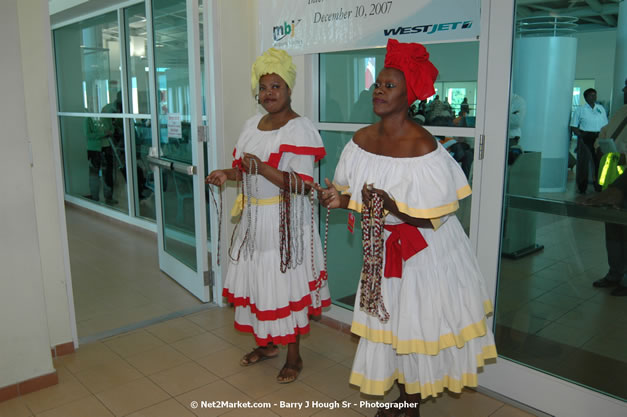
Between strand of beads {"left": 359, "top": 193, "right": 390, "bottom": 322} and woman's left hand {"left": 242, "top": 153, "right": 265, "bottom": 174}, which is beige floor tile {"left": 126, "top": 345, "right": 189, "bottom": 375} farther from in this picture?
strand of beads {"left": 359, "top": 193, "right": 390, "bottom": 322}

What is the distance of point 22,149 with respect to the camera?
2584mm

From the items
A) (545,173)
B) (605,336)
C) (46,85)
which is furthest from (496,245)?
(46,85)

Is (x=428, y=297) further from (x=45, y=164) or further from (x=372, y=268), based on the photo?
Answer: (x=45, y=164)

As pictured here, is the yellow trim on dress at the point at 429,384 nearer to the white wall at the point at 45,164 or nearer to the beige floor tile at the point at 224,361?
the beige floor tile at the point at 224,361

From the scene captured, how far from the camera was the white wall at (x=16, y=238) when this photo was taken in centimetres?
251

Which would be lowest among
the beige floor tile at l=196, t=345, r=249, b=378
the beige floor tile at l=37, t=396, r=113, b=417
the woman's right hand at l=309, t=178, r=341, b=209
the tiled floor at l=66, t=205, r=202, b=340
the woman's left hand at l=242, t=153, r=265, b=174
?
the beige floor tile at l=37, t=396, r=113, b=417

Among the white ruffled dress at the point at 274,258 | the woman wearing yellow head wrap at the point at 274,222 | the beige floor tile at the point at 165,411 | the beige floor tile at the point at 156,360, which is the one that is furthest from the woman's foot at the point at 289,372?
the beige floor tile at the point at 156,360

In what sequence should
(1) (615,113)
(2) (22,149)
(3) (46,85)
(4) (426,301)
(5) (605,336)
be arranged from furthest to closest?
(3) (46,85), (2) (22,149), (5) (605,336), (1) (615,113), (4) (426,301)

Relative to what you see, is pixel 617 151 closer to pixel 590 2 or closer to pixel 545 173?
pixel 545 173

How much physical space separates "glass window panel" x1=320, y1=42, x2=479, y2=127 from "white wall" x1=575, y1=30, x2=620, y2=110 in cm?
48

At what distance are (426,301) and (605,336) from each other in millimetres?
1028

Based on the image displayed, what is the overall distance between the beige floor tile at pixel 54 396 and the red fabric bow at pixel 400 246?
1802 millimetres

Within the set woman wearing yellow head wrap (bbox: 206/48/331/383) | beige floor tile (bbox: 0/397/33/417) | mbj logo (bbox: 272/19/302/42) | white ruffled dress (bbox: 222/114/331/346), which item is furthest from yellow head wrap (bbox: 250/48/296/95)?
beige floor tile (bbox: 0/397/33/417)

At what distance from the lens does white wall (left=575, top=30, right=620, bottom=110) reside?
2.20 meters
